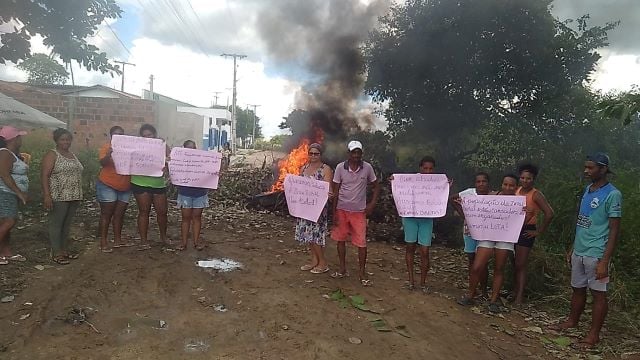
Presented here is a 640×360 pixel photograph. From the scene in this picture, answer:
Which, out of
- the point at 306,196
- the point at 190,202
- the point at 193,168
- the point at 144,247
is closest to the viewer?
the point at 306,196

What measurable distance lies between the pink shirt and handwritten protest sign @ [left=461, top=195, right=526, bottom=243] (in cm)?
118

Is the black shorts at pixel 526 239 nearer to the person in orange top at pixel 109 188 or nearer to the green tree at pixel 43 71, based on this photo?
the person in orange top at pixel 109 188

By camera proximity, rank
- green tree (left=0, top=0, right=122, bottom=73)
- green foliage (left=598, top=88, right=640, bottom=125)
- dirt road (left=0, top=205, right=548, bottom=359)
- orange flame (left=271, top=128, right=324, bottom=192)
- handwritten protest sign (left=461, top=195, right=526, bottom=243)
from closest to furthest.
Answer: green foliage (left=598, top=88, right=640, bottom=125)
dirt road (left=0, top=205, right=548, bottom=359)
handwritten protest sign (left=461, top=195, right=526, bottom=243)
green tree (left=0, top=0, right=122, bottom=73)
orange flame (left=271, top=128, right=324, bottom=192)

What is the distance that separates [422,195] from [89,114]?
1163 centimetres

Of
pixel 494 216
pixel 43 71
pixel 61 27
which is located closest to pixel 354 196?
pixel 494 216

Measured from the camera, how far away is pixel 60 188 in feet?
19.4

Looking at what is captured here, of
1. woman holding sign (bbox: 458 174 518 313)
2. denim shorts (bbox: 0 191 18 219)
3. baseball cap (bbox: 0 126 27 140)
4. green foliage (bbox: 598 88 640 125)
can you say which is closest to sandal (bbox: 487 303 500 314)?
woman holding sign (bbox: 458 174 518 313)

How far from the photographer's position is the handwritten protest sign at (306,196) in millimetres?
5957

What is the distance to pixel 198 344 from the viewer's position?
13.3 feet

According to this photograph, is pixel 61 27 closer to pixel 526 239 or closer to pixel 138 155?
pixel 138 155

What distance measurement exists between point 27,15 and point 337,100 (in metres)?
8.54

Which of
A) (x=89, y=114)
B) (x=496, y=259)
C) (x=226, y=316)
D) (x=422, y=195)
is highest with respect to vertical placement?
(x=89, y=114)

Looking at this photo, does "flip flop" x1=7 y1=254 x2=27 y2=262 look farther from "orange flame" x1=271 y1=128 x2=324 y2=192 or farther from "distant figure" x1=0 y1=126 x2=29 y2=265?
"orange flame" x1=271 y1=128 x2=324 y2=192

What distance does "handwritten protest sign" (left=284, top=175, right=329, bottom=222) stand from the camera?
5957mm
